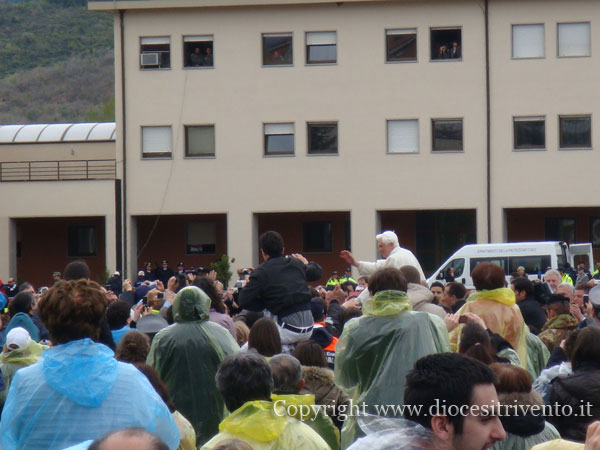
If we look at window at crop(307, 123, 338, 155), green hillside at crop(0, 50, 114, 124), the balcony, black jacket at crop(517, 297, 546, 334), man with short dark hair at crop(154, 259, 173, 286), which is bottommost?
man with short dark hair at crop(154, 259, 173, 286)

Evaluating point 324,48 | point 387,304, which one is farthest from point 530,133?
point 387,304

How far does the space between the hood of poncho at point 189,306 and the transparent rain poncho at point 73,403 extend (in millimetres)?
3559

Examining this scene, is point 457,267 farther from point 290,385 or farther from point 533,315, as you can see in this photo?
point 290,385

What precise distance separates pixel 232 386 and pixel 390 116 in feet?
106

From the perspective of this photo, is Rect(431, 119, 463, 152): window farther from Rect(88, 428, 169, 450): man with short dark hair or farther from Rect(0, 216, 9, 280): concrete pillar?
Rect(88, 428, 169, 450): man with short dark hair

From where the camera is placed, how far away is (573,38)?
37375 millimetres

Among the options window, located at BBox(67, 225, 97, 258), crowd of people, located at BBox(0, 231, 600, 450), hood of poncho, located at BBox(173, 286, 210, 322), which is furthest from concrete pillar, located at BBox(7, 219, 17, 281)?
hood of poncho, located at BBox(173, 286, 210, 322)

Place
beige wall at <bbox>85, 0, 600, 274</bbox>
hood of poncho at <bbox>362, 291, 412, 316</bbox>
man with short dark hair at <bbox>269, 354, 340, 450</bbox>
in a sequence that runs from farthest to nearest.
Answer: beige wall at <bbox>85, 0, 600, 274</bbox>
hood of poncho at <bbox>362, 291, 412, 316</bbox>
man with short dark hair at <bbox>269, 354, 340, 450</bbox>

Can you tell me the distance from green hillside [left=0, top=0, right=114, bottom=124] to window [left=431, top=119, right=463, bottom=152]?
231ft

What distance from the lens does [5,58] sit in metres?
128

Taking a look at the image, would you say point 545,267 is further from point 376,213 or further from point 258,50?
point 258,50

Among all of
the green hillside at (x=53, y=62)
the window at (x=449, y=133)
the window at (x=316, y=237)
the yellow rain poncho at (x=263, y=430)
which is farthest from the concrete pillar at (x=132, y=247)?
the green hillside at (x=53, y=62)

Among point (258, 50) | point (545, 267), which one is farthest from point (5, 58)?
point (545, 267)

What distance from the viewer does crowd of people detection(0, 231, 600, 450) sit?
3795mm
